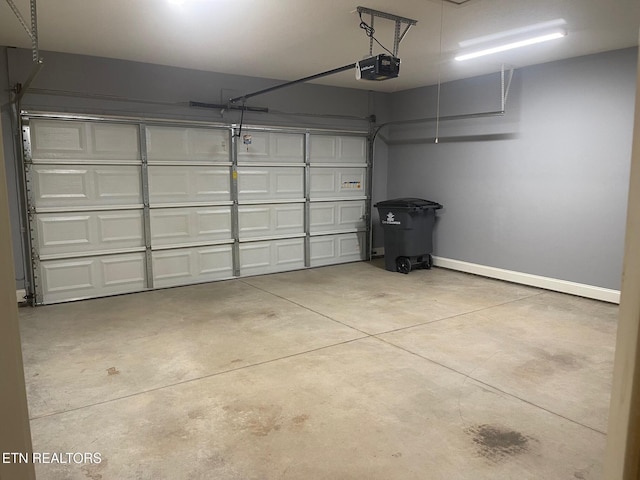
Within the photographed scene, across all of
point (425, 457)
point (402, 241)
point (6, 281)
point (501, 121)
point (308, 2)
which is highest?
point (308, 2)

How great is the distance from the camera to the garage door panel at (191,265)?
593cm

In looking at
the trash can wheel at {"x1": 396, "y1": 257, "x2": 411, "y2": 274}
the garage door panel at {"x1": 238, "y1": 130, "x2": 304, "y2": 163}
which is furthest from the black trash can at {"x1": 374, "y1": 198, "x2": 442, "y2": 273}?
the garage door panel at {"x1": 238, "y1": 130, "x2": 304, "y2": 163}

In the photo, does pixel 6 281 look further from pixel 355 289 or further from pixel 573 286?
pixel 573 286

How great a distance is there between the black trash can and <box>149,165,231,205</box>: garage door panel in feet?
7.81

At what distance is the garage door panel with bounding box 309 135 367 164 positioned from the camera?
23.2ft

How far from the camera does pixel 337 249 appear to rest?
7.52 m

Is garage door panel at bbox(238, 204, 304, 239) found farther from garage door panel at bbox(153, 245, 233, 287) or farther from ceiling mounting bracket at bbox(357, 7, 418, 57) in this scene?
ceiling mounting bracket at bbox(357, 7, 418, 57)

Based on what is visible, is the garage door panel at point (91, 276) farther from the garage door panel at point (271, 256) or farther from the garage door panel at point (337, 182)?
the garage door panel at point (337, 182)

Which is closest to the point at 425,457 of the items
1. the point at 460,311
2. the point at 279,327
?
the point at 279,327

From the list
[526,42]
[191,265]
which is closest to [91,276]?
[191,265]

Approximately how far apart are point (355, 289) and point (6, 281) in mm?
5385

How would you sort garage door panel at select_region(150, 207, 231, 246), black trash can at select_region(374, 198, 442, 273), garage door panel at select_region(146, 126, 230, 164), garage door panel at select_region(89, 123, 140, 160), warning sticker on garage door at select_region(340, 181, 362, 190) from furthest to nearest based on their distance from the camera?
warning sticker on garage door at select_region(340, 181, 362, 190) < black trash can at select_region(374, 198, 442, 273) < garage door panel at select_region(150, 207, 231, 246) < garage door panel at select_region(146, 126, 230, 164) < garage door panel at select_region(89, 123, 140, 160)

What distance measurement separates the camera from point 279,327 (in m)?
4.43

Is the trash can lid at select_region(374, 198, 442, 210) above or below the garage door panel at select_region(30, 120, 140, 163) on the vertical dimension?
below
